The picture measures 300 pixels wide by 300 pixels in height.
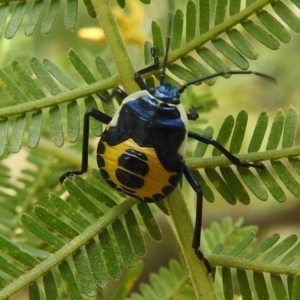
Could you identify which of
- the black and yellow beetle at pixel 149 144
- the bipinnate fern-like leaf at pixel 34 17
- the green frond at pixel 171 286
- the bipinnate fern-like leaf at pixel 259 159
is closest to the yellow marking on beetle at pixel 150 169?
the black and yellow beetle at pixel 149 144

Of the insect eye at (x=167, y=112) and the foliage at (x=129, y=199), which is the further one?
the insect eye at (x=167, y=112)

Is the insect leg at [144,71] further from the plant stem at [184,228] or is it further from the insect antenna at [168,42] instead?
the plant stem at [184,228]

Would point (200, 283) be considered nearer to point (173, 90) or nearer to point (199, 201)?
point (199, 201)

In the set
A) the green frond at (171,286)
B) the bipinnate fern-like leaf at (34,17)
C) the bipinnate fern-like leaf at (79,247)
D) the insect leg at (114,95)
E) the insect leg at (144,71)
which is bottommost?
the green frond at (171,286)

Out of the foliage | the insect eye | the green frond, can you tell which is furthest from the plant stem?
the green frond

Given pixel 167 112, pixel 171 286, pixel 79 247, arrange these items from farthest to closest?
pixel 171 286 < pixel 167 112 < pixel 79 247

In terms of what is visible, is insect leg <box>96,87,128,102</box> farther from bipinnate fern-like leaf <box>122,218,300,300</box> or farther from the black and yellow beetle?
bipinnate fern-like leaf <box>122,218,300,300</box>

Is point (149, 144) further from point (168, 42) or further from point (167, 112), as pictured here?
point (168, 42)

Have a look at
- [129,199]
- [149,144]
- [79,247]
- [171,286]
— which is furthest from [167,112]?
[171,286]

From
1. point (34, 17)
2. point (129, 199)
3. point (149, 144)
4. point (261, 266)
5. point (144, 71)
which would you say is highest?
point (34, 17)
